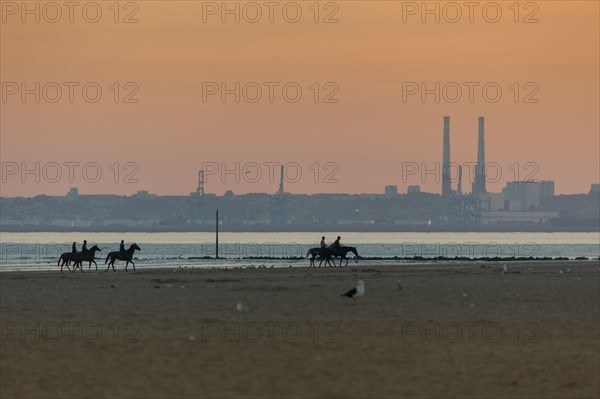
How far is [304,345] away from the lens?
23.0m

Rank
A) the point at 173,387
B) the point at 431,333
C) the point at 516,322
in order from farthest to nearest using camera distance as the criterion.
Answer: the point at 516,322 → the point at 431,333 → the point at 173,387

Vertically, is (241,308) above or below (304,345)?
above

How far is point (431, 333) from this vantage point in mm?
24453

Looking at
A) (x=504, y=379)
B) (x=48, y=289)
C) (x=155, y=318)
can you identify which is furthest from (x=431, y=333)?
(x=48, y=289)

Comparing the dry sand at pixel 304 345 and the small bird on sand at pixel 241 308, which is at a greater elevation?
the small bird on sand at pixel 241 308

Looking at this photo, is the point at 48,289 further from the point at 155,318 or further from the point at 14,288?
the point at 155,318

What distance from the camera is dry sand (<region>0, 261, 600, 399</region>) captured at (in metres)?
19.4

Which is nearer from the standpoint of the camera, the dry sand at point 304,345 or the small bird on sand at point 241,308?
the dry sand at point 304,345

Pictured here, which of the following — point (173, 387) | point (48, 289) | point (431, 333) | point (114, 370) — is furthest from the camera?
point (48, 289)

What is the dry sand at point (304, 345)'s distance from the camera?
1936cm

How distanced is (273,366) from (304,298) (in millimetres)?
11784

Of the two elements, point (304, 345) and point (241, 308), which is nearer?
point (304, 345)

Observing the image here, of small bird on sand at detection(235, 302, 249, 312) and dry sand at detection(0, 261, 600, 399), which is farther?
Result: small bird on sand at detection(235, 302, 249, 312)

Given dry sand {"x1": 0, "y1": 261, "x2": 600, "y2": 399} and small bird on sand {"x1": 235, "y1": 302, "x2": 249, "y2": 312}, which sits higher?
small bird on sand {"x1": 235, "y1": 302, "x2": 249, "y2": 312}
